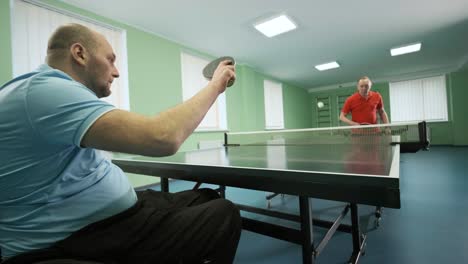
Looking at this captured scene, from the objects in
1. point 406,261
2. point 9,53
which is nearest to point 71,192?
Result: point 406,261

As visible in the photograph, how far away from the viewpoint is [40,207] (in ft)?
1.99

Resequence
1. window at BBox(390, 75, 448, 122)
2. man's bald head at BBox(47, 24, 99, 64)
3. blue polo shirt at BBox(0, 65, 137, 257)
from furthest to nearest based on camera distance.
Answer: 1. window at BBox(390, 75, 448, 122)
2. man's bald head at BBox(47, 24, 99, 64)
3. blue polo shirt at BBox(0, 65, 137, 257)

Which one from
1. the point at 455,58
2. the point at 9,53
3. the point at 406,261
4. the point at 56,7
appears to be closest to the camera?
the point at 406,261

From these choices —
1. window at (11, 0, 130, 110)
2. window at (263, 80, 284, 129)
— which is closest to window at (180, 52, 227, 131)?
window at (11, 0, 130, 110)

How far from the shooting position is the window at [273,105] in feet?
23.8

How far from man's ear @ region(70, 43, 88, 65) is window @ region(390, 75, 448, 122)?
10138mm

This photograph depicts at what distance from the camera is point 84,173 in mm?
698

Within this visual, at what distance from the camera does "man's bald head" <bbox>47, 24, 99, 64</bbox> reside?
696 mm

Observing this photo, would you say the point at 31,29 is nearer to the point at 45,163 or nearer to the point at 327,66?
the point at 45,163

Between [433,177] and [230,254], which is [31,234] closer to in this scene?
[230,254]

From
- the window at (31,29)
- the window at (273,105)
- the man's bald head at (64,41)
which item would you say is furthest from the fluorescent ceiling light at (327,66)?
the man's bald head at (64,41)

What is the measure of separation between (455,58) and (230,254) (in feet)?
28.9

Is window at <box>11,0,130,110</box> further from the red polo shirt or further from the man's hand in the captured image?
the red polo shirt

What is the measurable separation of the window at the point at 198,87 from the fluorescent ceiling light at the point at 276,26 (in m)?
1.53
